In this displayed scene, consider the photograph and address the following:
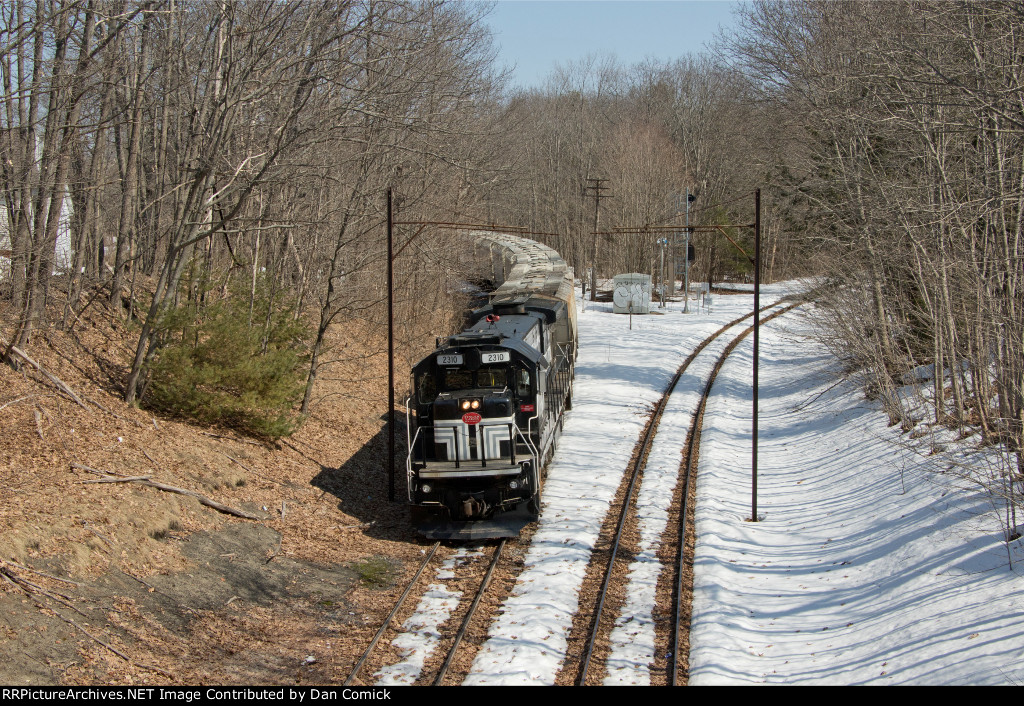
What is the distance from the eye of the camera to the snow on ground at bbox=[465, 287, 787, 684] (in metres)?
10.7

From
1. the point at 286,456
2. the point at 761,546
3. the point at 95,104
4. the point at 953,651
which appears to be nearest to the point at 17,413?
the point at 286,456

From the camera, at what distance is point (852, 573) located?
504 inches

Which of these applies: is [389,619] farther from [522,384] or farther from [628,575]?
[522,384]

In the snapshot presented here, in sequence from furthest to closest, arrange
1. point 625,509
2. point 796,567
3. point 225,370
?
point 625,509
point 225,370
point 796,567

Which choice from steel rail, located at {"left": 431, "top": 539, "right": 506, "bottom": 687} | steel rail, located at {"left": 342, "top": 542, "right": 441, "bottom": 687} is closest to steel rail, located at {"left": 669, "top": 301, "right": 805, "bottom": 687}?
steel rail, located at {"left": 431, "top": 539, "right": 506, "bottom": 687}

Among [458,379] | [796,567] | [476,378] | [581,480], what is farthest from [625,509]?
[458,379]

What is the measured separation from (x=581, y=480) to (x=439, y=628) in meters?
7.80

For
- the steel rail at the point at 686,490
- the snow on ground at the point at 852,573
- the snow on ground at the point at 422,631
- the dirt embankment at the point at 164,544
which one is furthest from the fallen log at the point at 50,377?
the snow on ground at the point at 852,573

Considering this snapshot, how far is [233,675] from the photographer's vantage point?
9.62 meters

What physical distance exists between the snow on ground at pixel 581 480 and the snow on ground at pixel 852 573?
6.44 feet

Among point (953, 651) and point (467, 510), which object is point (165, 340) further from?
point (953, 651)

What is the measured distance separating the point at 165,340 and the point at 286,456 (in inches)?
140

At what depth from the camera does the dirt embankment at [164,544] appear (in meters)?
9.50

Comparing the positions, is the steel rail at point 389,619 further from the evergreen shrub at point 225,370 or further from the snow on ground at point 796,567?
the evergreen shrub at point 225,370
